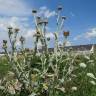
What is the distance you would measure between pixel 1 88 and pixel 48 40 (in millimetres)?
1563

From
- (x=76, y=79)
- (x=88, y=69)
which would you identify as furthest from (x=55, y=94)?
(x=88, y=69)

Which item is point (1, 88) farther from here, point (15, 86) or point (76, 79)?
point (76, 79)

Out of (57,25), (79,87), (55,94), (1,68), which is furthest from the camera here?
(1,68)

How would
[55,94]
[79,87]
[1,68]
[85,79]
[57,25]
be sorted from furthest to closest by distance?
1. [1,68]
2. [85,79]
3. [79,87]
4. [55,94]
5. [57,25]

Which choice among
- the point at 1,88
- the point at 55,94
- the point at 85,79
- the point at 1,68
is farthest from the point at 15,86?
the point at 1,68

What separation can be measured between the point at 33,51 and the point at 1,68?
16.6ft

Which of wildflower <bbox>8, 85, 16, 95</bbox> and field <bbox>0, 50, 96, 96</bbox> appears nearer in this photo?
field <bbox>0, 50, 96, 96</bbox>

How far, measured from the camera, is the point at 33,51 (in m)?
7.71

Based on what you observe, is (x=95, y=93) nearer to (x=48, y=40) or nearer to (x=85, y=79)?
(x=85, y=79)

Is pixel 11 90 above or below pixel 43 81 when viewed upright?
below

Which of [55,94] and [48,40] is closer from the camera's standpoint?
[48,40]

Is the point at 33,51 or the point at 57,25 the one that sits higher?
the point at 57,25

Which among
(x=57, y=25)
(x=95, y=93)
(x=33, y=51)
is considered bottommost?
(x=95, y=93)

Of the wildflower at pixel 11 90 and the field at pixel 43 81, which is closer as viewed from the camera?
the field at pixel 43 81
